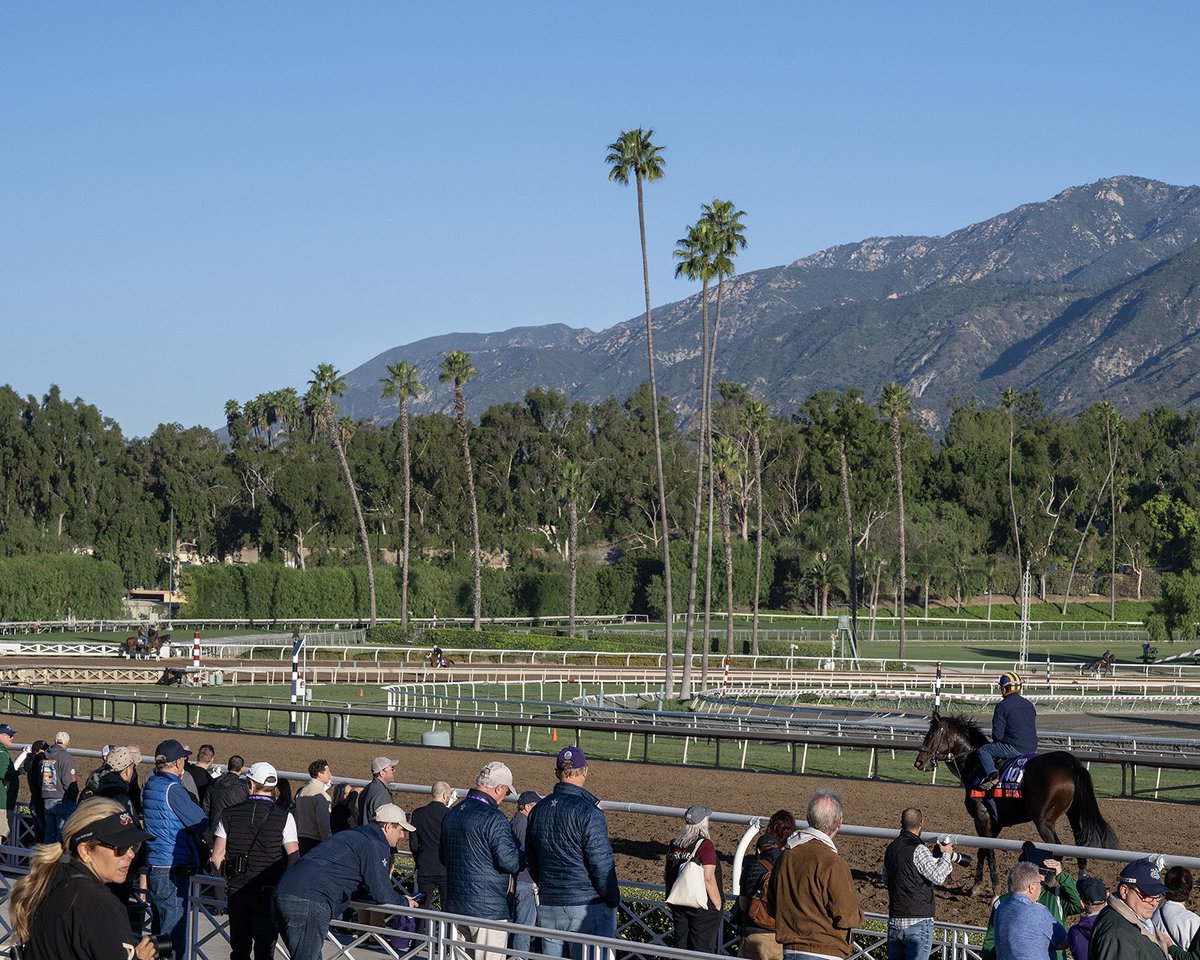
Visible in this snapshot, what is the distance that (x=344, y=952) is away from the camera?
328 inches

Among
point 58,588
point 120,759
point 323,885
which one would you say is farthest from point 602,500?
point 323,885

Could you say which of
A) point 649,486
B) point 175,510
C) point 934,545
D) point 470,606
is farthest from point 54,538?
point 934,545

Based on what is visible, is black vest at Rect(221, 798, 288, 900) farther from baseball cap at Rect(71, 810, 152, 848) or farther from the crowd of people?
baseball cap at Rect(71, 810, 152, 848)

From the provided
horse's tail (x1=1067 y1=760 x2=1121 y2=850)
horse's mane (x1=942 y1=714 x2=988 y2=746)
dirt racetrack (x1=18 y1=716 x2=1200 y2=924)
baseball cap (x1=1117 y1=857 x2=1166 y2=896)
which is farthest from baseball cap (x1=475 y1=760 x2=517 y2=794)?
horse's mane (x1=942 y1=714 x2=988 y2=746)

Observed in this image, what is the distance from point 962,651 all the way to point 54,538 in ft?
161

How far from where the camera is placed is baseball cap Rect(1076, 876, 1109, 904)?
7352mm

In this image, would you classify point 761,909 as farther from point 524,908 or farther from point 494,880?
point 524,908

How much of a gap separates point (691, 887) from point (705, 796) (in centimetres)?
1165

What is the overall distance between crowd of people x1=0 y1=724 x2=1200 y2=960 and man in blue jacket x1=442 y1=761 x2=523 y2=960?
0.03 feet

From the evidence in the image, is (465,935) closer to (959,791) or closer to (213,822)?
(213,822)

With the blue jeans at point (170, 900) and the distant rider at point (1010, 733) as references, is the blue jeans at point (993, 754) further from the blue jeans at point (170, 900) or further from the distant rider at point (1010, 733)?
the blue jeans at point (170, 900)

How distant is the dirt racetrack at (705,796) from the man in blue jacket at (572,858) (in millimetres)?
4874

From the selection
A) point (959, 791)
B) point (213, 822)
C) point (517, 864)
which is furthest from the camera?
point (959, 791)

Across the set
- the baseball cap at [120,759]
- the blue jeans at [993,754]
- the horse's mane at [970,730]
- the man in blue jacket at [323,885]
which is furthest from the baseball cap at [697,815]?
the horse's mane at [970,730]
